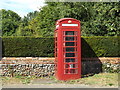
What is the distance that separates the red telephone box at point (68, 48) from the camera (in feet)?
30.3

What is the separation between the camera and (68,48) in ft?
30.8

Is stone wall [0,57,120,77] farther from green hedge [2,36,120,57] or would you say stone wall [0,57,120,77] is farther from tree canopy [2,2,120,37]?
tree canopy [2,2,120,37]

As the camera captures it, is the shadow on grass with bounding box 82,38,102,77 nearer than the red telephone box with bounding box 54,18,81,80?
No

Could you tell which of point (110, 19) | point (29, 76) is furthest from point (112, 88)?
point (110, 19)

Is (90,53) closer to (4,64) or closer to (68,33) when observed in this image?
(68,33)

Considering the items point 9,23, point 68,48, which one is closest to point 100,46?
point 68,48

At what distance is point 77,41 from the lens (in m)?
9.32

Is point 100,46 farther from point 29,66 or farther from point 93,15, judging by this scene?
point 29,66

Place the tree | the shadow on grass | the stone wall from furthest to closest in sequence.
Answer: the tree → the shadow on grass → the stone wall

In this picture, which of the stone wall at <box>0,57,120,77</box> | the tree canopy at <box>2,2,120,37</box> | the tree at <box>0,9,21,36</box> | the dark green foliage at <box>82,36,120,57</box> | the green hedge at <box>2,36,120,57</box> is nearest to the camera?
the stone wall at <box>0,57,120,77</box>

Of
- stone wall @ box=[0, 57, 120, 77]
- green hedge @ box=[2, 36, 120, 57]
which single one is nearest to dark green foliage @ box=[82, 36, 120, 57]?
green hedge @ box=[2, 36, 120, 57]

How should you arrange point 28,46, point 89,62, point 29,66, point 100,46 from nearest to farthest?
point 29,66, point 89,62, point 28,46, point 100,46

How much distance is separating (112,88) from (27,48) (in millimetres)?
5208

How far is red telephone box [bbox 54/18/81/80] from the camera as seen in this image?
923cm
